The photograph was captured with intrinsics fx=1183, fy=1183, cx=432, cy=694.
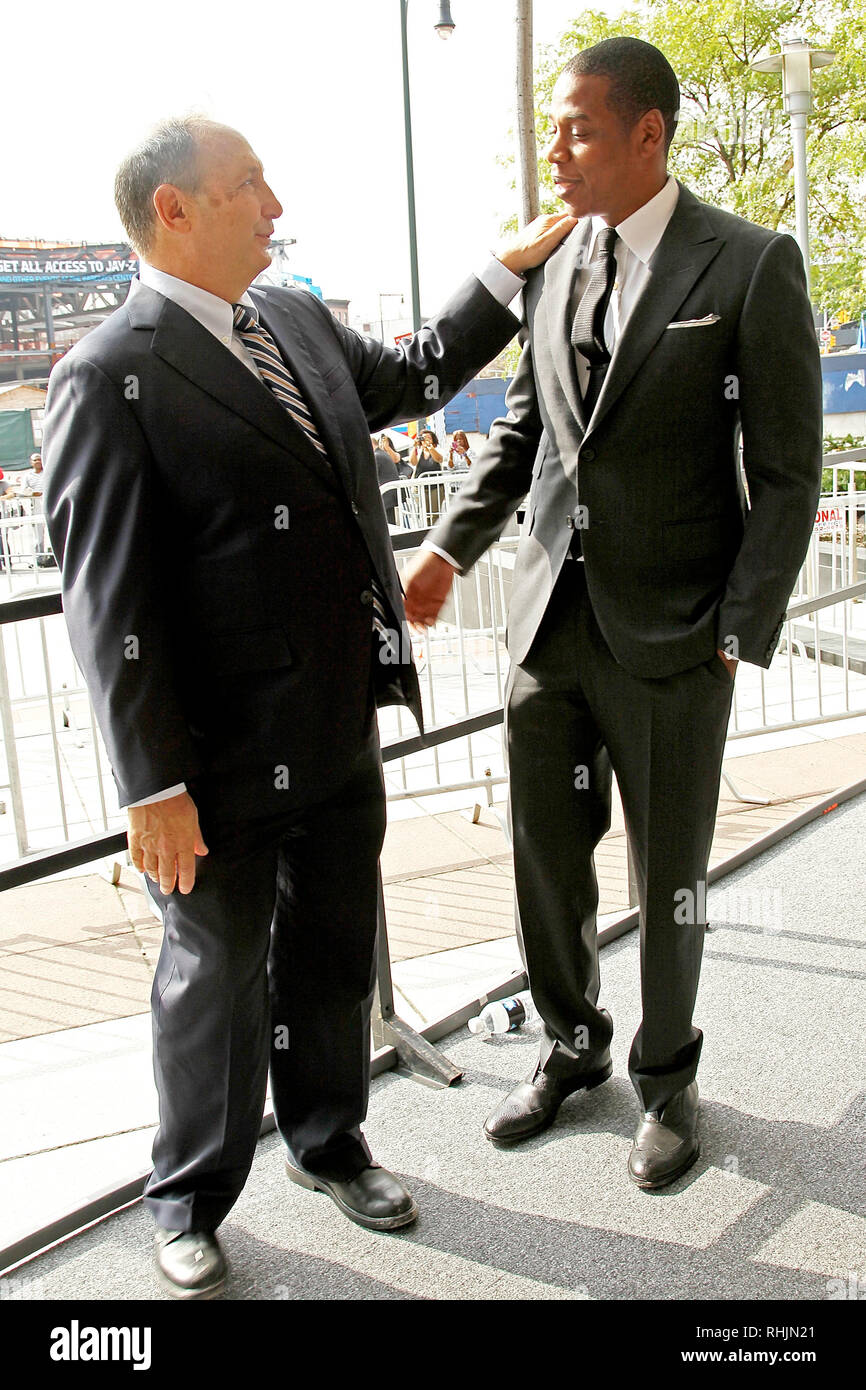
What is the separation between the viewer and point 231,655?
207 centimetres

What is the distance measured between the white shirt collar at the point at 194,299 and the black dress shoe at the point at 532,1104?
1.72 metres

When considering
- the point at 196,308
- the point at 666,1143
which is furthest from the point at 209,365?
the point at 666,1143

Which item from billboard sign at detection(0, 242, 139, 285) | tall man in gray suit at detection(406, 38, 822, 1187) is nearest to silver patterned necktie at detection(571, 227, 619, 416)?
tall man in gray suit at detection(406, 38, 822, 1187)

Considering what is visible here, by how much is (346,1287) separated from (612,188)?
209 cm

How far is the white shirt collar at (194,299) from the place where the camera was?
2.03 meters

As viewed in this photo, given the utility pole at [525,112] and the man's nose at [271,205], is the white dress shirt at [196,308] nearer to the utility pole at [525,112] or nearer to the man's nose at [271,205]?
the man's nose at [271,205]

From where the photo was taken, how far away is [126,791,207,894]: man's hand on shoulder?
2.01 meters

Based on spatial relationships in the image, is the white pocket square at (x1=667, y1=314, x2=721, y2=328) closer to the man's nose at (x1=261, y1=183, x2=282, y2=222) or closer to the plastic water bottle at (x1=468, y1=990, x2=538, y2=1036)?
the man's nose at (x1=261, y1=183, x2=282, y2=222)

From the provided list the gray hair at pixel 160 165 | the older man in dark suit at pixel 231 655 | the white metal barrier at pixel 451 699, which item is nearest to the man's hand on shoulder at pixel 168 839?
the older man in dark suit at pixel 231 655

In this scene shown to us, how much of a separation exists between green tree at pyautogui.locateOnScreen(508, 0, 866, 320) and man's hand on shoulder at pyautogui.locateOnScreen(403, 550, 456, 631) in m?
16.8

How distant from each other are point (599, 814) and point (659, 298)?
108 centimetres

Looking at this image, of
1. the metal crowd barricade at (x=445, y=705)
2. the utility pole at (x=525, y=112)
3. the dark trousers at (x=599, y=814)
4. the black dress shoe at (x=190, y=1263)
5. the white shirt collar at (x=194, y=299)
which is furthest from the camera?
the utility pole at (x=525, y=112)

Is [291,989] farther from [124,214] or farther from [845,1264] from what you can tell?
[124,214]
